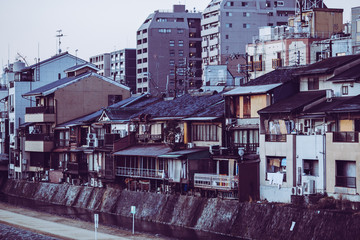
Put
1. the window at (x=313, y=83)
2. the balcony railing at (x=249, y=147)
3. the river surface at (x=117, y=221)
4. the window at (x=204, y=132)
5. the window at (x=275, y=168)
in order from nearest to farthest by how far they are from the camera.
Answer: the window at (x=275, y=168) → the river surface at (x=117, y=221) → the window at (x=313, y=83) → the balcony railing at (x=249, y=147) → the window at (x=204, y=132)

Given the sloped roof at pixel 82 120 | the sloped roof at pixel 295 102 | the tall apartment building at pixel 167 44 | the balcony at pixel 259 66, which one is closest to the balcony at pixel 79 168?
the sloped roof at pixel 82 120

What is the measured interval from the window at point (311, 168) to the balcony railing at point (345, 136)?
2.37m

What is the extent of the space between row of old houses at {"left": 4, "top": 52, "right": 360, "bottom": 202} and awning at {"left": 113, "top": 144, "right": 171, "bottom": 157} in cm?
13

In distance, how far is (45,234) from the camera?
50062 millimetres

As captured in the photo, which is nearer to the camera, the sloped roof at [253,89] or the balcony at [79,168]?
the sloped roof at [253,89]

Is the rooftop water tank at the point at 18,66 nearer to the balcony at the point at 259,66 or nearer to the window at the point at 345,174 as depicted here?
the balcony at the point at 259,66

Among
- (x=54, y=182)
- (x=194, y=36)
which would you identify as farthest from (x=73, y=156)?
(x=194, y=36)

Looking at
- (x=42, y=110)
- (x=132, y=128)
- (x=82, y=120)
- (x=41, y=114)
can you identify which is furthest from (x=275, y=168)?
(x=42, y=110)

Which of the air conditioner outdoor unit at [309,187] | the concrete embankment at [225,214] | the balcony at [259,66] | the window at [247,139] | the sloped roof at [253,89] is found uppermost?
the balcony at [259,66]

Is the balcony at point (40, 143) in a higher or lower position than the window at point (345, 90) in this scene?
lower

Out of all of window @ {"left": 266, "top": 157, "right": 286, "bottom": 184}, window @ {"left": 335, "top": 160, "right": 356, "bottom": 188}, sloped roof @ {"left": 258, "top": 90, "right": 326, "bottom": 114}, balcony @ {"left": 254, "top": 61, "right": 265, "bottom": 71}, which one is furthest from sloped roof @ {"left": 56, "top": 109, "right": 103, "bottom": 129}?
window @ {"left": 335, "top": 160, "right": 356, "bottom": 188}

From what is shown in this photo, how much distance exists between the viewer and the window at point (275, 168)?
4684cm

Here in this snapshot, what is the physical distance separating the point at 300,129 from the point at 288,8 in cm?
7035

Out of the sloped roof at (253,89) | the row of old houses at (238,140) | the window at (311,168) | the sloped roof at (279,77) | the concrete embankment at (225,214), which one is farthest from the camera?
the sloped roof at (279,77)
